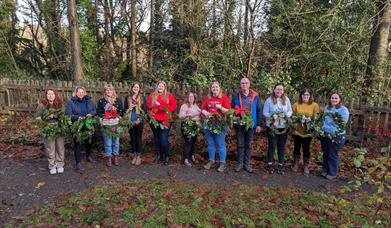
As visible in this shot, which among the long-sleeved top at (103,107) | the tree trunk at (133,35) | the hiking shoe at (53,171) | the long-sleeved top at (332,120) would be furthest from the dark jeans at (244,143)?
the tree trunk at (133,35)

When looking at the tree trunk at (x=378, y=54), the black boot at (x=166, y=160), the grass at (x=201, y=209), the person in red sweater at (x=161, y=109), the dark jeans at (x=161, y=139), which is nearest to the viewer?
the grass at (x=201, y=209)

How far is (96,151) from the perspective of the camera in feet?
23.1

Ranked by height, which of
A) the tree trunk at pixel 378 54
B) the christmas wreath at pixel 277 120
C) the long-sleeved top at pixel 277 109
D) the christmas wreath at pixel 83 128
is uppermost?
the tree trunk at pixel 378 54

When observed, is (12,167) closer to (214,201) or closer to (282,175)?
(214,201)

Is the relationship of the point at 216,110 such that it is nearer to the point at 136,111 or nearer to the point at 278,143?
the point at 278,143

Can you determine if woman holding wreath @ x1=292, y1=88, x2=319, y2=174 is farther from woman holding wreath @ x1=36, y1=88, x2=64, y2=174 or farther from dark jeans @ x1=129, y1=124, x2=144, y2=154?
woman holding wreath @ x1=36, y1=88, x2=64, y2=174

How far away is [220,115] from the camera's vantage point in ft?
18.7

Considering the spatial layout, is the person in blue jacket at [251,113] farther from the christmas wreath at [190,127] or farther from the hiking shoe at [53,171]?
the hiking shoe at [53,171]

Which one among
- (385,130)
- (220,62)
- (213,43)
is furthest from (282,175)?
(213,43)

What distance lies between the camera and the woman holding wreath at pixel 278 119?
5.52m

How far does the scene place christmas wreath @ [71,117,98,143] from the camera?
559 cm

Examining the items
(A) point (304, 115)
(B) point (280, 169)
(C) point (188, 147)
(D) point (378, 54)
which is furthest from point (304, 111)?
(D) point (378, 54)

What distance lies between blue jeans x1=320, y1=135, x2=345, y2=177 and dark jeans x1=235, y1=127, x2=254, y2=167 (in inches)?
58.2

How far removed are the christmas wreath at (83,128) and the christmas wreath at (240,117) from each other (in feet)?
9.02
